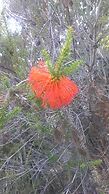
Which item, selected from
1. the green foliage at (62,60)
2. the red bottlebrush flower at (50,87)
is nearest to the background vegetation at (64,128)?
the red bottlebrush flower at (50,87)

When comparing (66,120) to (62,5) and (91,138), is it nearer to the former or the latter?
(91,138)

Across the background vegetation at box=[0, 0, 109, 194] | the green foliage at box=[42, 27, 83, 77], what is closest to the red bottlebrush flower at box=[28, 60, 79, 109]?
the green foliage at box=[42, 27, 83, 77]

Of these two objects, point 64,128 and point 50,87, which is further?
point 64,128

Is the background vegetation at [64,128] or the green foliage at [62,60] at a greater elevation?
the green foliage at [62,60]

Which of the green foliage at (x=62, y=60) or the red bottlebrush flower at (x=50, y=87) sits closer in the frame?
the green foliage at (x=62, y=60)

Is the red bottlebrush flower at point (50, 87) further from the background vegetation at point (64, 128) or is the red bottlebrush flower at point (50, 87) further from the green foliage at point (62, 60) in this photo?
the background vegetation at point (64, 128)

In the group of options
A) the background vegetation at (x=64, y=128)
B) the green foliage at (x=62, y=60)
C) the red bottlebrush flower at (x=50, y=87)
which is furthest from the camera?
the background vegetation at (x=64, y=128)

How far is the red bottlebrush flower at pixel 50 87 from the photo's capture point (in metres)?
2.03

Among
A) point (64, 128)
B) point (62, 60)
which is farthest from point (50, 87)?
point (64, 128)

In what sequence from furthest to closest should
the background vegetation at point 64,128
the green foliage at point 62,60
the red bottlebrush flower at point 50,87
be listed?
the background vegetation at point 64,128
the red bottlebrush flower at point 50,87
the green foliage at point 62,60

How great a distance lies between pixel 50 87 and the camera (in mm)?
2074

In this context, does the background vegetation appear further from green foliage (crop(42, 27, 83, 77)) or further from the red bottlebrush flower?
green foliage (crop(42, 27, 83, 77))

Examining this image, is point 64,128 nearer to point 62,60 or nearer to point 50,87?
point 50,87

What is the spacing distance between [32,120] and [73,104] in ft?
1.48
